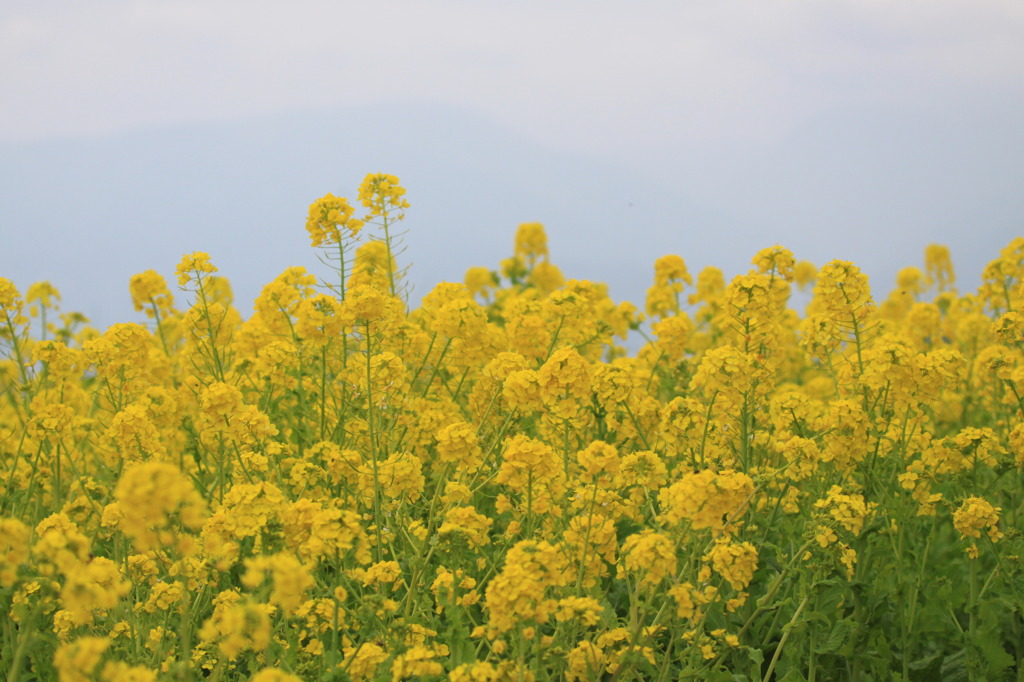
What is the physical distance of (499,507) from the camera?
348 centimetres

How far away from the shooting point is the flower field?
262cm

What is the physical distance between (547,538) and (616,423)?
1.13m

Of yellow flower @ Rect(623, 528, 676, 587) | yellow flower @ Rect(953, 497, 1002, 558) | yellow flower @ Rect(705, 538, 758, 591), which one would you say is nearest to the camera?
yellow flower @ Rect(623, 528, 676, 587)

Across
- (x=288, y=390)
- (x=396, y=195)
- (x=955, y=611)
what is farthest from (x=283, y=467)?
(x=955, y=611)

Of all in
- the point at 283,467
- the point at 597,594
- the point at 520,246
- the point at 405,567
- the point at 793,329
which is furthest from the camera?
the point at 520,246

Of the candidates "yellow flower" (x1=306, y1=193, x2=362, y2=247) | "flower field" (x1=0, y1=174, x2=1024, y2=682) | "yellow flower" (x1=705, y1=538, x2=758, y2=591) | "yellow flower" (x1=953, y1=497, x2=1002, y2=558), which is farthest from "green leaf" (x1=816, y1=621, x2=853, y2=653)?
"yellow flower" (x1=306, y1=193, x2=362, y2=247)

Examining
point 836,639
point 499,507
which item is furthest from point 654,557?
point 836,639

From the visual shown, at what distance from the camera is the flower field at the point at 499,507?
2.62m

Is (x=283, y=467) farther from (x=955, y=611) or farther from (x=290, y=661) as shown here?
(x=955, y=611)

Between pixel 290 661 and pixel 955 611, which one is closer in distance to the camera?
pixel 290 661

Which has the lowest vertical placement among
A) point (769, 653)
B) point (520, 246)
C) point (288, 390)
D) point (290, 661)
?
point (769, 653)

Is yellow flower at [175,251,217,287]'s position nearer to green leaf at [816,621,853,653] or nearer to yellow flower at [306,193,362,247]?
yellow flower at [306,193,362,247]

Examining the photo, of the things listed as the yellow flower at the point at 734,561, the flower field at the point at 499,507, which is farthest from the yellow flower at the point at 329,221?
the yellow flower at the point at 734,561

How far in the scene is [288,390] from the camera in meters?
5.21
